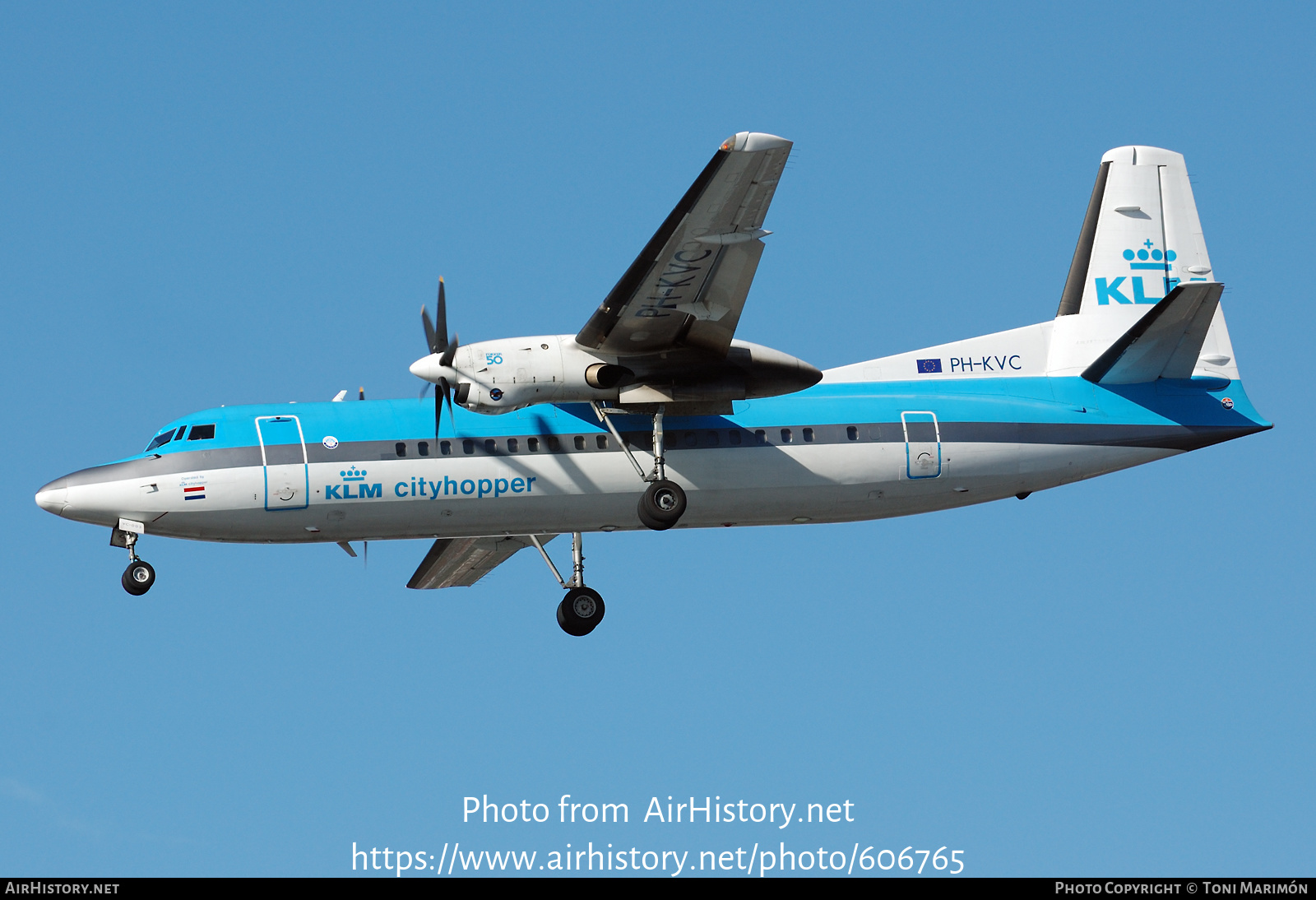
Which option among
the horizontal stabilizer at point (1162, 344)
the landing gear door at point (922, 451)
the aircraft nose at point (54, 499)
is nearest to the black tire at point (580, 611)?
the landing gear door at point (922, 451)

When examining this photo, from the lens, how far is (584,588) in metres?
25.7

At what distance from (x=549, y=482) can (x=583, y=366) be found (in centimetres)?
206

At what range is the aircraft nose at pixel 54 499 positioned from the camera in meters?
22.4

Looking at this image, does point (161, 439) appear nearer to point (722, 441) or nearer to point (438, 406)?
point (438, 406)

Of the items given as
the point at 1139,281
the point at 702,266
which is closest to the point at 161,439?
the point at 702,266

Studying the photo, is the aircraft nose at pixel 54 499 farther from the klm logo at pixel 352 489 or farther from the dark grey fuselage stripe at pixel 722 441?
the klm logo at pixel 352 489

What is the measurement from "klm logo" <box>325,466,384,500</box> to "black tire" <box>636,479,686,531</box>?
3863 mm

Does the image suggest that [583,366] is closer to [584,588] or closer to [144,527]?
[584,588]

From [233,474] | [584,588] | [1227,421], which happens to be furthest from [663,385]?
[1227,421]

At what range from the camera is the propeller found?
21703mm

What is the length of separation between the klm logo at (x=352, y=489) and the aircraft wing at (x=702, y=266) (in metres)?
3.81

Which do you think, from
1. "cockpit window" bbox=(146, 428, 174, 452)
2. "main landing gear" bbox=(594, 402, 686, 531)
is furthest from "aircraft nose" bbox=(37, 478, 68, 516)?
"main landing gear" bbox=(594, 402, 686, 531)

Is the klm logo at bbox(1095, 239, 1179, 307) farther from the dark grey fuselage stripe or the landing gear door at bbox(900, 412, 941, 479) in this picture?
the landing gear door at bbox(900, 412, 941, 479)

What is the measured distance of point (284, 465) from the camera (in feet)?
74.4
